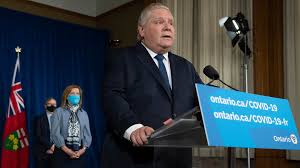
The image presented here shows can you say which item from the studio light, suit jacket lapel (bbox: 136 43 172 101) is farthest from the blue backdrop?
suit jacket lapel (bbox: 136 43 172 101)

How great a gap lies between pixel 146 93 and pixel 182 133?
A: 1.15 ft

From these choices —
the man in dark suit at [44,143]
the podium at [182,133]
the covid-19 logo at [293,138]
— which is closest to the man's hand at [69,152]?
the man in dark suit at [44,143]

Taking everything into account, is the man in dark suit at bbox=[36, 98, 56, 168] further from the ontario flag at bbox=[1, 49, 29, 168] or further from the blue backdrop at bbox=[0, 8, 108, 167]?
the blue backdrop at bbox=[0, 8, 108, 167]

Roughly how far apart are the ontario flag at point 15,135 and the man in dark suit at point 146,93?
5206 millimetres

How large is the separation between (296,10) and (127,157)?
3913 millimetres

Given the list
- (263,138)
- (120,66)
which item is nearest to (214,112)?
(263,138)

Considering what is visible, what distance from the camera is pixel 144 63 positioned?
1.84m

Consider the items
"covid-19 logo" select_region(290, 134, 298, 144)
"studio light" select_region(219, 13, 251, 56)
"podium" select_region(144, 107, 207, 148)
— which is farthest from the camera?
"studio light" select_region(219, 13, 251, 56)

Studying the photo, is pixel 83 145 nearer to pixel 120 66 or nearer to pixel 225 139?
pixel 120 66

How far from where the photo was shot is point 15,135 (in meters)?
6.63

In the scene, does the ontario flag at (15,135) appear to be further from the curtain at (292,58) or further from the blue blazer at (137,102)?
the blue blazer at (137,102)

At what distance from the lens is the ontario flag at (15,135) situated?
6.51 metres

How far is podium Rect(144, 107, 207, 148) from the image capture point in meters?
1.34

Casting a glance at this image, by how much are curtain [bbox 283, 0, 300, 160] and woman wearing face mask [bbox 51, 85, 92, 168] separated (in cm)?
247
